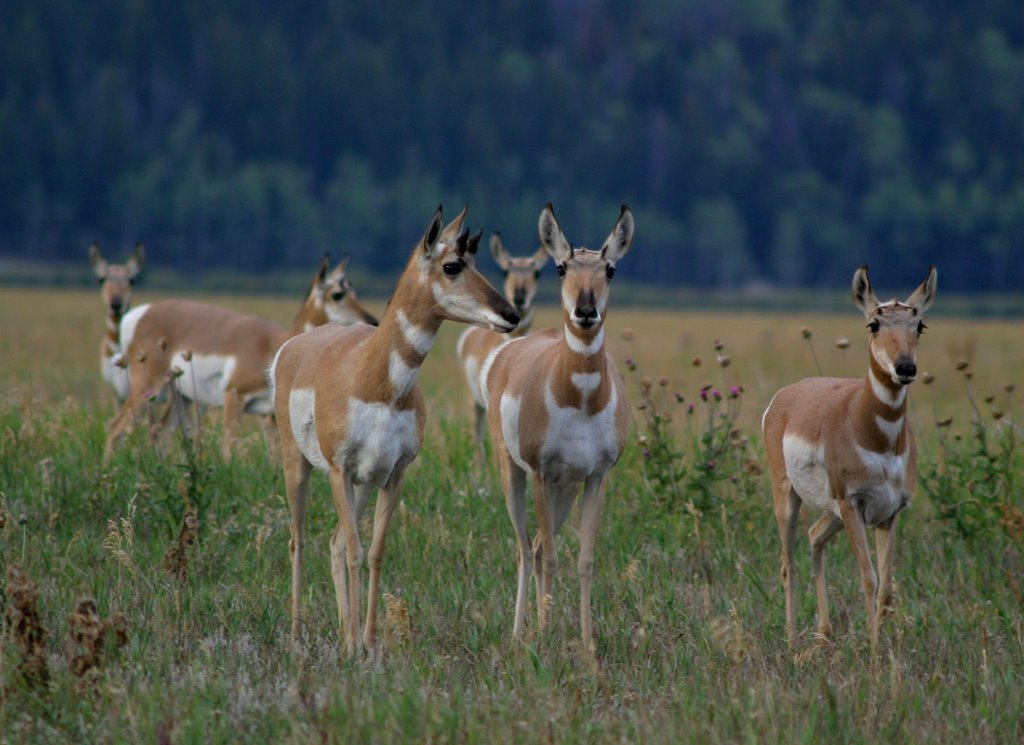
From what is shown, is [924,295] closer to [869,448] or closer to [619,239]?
[869,448]

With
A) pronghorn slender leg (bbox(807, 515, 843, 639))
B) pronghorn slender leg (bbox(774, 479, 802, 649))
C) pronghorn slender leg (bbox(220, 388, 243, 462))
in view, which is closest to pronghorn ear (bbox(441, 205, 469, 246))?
pronghorn slender leg (bbox(774, 479, 802, 649))

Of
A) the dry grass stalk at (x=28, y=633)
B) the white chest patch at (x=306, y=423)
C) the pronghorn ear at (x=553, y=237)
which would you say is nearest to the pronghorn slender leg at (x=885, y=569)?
the pronghorn ear at (x=553, y=237)

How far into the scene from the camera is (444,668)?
5871mm

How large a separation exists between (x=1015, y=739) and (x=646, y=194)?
100m

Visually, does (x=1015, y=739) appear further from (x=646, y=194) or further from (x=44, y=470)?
(x=646, y=194)

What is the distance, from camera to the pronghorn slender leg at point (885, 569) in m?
6.27

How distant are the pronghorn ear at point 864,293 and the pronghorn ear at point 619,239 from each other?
115 cm

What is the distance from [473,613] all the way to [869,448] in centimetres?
209

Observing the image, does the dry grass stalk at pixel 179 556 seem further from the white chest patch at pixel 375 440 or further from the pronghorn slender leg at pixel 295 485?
the white chest patch at pixel 375 440

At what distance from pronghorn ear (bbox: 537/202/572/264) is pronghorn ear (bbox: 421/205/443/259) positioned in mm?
551

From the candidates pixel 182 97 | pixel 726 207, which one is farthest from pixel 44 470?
pixel 182 97

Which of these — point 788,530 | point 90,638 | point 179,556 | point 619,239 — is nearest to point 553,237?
point 619,239

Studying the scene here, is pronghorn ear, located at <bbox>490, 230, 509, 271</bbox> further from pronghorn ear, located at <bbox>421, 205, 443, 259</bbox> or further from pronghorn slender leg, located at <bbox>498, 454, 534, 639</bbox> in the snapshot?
pronghorn ear, located at <bbox>421, 205, 443, 259</bbox>

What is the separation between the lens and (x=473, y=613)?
5.74 meters
